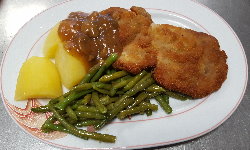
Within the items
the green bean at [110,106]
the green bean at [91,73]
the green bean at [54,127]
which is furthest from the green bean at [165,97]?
the green bean at [54,127]

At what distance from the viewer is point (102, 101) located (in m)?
3.02

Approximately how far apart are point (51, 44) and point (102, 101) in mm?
935

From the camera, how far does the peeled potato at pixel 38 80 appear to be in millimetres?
3057

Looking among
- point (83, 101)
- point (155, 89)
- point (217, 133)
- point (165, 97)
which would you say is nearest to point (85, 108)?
point (83, 101)

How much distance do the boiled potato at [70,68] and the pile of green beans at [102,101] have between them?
0.28ft

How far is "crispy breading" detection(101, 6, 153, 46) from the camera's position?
3.28m

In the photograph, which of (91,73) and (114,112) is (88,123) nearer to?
(114,112)

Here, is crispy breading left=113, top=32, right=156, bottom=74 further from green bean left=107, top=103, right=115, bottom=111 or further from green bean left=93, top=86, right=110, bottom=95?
green bean left=107, top=103, right=115, bottom=111

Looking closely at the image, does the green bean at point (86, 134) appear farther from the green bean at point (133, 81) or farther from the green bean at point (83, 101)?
the green bean at point (133, 81)

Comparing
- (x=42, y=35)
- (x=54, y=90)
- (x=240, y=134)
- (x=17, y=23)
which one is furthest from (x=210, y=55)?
(x=17, y=23)

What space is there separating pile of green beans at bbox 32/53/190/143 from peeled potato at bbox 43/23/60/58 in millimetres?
579

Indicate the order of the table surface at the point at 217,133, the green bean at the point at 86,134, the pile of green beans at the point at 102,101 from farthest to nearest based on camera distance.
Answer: the table surface at the point at 217,133 < the pile of green beans at the point at 102,101 < the green bean at the point at 86,134

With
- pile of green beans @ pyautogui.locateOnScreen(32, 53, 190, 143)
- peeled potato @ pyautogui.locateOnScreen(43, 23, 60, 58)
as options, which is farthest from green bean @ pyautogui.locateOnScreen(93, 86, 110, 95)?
peeled potato @ pyautogui.locateOnScreen(43, 23, 60, 58)

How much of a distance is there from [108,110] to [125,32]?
2.94 ft
